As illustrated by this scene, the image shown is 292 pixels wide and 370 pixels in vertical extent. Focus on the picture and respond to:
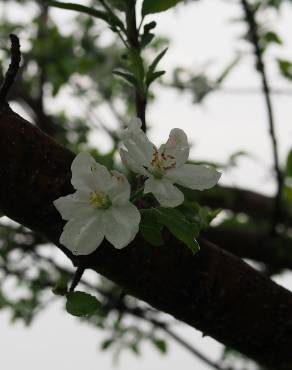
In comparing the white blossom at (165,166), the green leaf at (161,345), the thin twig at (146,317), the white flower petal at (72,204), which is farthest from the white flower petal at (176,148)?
the green leaf at (161,345)

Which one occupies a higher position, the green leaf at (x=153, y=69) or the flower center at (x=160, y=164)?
the green leaf at (x=153, y=69)

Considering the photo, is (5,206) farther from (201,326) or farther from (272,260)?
(272,260)

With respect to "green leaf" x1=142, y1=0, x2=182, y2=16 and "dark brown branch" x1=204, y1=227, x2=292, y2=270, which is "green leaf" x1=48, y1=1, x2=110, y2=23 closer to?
"green leaf" x1=142, y1=0, x2=182, y2=16

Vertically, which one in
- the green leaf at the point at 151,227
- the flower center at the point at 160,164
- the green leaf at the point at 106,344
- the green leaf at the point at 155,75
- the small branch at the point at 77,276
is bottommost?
the green leaf at the point at 106,344

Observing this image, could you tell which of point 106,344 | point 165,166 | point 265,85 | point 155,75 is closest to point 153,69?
point 155,75

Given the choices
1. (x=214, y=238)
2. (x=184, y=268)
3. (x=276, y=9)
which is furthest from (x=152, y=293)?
(x=276, y=9)

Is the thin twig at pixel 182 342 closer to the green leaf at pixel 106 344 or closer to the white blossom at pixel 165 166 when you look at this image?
the green leaf at pixel 106 344

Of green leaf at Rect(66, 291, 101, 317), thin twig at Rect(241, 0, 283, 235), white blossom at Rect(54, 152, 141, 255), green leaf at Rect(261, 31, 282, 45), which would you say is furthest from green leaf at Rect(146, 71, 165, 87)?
green leaf at Rect(261, 31, 282, 45)
